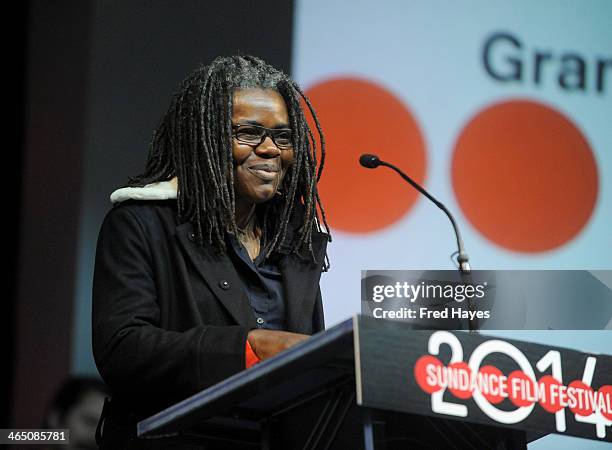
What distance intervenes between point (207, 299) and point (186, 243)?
141mm

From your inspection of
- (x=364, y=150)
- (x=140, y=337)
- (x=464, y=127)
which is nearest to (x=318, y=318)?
(x=140, y=337)

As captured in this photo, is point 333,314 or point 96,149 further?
point 333,314

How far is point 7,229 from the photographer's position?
2734mm

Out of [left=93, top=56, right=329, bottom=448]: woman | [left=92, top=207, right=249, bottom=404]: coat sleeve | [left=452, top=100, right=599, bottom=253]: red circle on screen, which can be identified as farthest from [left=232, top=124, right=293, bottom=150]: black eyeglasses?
[left=452, top=100, right=599, bottom=253]: red circle on screen

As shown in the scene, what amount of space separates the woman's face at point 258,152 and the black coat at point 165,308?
0.17 m

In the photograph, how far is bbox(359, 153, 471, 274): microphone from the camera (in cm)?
362

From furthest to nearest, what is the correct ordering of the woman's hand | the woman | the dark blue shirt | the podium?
the dark blue shirt < the woman < the woman's hand < the podium

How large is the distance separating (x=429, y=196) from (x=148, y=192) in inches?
63.9

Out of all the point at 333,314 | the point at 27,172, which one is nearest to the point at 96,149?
the point at 27,172

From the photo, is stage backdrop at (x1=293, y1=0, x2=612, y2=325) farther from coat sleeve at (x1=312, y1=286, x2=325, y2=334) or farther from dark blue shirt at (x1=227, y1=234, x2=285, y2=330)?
dark blue shirt at (x1=227, y1=234, x2=285, y2=330)

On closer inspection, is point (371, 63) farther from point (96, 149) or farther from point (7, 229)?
point (7, 229)

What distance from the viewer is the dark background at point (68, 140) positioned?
9.15ft

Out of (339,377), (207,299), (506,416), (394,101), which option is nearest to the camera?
(506,416)

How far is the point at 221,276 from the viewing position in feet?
7.48
